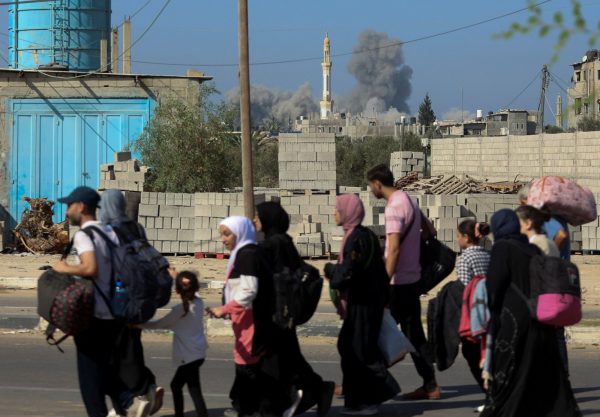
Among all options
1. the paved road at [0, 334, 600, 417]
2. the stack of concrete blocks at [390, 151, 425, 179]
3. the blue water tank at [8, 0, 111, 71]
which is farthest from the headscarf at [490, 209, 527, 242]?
the blue water tank at [8, 0, 111, 71]

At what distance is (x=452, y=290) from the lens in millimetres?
7770

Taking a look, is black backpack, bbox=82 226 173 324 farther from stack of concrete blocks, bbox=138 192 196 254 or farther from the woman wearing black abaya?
stack of concrete blocks, bbox=138 192 196 254

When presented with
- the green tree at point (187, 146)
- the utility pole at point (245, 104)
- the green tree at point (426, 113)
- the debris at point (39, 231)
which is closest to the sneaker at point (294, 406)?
the utility pole at point (245, 104)

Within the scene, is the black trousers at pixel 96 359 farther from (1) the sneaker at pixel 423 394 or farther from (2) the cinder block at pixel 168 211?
(2) the cinder block at pixel 168 211

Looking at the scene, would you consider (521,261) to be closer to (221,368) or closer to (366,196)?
(221,368)

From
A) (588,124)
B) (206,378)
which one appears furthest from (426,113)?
(206,378)

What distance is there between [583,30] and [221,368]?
6.07 m

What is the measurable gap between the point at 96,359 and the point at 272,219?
141cm

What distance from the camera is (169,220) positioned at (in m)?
21.6

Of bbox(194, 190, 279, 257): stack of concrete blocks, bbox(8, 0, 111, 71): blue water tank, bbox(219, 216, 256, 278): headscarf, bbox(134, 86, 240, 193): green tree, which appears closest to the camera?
bbox(219, 216, 256, 278): headscarf

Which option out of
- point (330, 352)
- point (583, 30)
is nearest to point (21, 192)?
point (330, 352)

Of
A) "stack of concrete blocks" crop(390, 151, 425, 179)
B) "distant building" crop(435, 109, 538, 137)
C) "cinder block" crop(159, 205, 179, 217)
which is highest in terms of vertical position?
"distant building" crop(435, 109, 538, 137)

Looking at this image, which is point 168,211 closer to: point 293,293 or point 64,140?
point 64,140

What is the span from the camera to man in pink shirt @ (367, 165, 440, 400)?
789 cm
